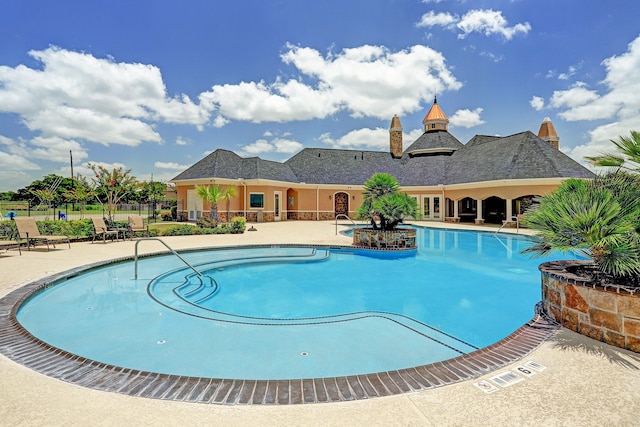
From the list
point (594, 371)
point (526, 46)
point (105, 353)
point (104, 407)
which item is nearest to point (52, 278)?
point (105, 353)

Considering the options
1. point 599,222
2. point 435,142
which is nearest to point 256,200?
point 435,142

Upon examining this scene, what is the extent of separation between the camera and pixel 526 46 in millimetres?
16031

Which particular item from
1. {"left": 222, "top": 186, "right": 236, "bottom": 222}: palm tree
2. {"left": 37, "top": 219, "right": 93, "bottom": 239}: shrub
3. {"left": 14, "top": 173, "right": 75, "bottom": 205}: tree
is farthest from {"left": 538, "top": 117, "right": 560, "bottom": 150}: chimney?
{"left": 14, "top": 173, "right": 75, "bottom": 205}: tree

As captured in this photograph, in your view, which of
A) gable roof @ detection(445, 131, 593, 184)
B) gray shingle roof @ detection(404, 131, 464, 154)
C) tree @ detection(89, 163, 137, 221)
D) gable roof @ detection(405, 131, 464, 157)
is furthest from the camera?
gray shingle roof @ detection(404, 131, 464, 154)

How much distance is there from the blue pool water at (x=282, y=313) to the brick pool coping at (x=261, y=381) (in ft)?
2.74

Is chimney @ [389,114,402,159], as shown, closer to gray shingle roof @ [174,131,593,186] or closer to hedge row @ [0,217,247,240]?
gray shingle roof @ [174,131,593,186]

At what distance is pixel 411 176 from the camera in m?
28.1

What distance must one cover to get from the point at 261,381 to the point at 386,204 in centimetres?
1095

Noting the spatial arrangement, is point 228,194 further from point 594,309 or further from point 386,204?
point 594,309

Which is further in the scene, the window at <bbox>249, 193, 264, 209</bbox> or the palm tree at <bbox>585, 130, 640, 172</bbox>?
the window at <bbox>249, 193, 264, 209</bbox>

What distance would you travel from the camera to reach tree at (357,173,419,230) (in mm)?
13055

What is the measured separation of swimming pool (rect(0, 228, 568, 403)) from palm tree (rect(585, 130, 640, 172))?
116 inches

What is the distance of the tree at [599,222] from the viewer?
392 cm

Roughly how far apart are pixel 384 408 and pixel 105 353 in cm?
385
